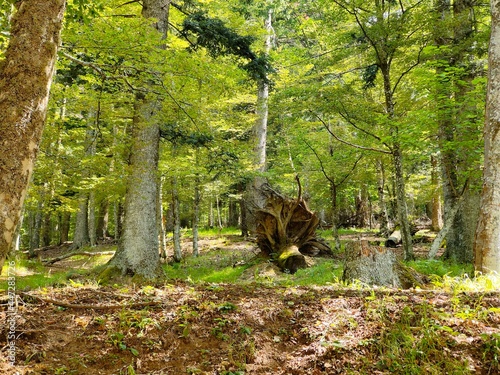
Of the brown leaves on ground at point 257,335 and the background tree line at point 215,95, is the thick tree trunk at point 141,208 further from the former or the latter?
the brown leaves on ground at point 257,335

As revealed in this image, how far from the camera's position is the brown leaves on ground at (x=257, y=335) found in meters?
2.81

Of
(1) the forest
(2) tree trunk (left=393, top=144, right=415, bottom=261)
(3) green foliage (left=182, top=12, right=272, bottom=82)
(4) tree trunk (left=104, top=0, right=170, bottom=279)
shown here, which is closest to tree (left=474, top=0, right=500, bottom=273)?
(1) the forest

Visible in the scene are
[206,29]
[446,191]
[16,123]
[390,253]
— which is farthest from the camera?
[446,191]

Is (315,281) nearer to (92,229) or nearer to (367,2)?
(367,2)

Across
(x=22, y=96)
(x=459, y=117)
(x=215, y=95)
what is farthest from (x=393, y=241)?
(x=22, y=96)

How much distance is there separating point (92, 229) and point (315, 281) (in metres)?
14.0

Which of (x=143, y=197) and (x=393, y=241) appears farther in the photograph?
(x=393, y=241)

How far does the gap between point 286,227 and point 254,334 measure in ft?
25.5

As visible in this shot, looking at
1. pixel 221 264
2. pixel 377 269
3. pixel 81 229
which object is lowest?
pixel 221 264

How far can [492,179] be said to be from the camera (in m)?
4.75

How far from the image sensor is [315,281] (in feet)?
24.0

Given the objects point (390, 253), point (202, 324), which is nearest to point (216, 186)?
point (390, 253)

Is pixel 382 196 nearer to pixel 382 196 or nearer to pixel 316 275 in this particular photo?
pixel 382 196

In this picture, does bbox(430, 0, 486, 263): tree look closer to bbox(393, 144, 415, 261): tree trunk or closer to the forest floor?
bbox(393, 144, 415, 261): tree trunk
